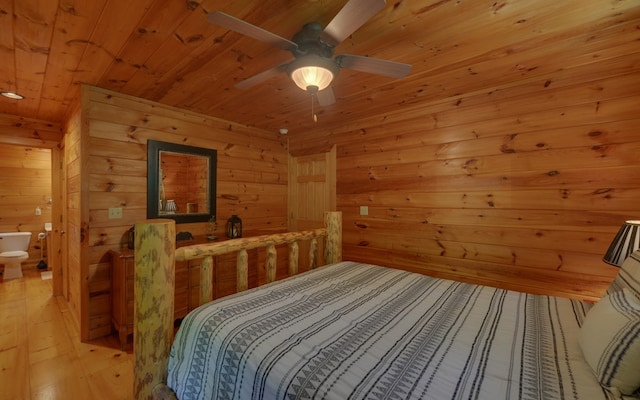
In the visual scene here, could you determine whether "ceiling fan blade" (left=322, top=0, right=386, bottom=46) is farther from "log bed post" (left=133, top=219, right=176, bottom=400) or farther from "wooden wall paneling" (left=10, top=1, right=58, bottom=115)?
"wooden wall paneling" (left=10, top=1, right=58, bottom=115)

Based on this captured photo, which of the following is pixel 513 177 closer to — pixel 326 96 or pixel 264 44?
pixel 326 96

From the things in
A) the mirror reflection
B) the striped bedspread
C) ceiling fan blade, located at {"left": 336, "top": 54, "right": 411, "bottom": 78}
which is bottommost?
the striped bedspread

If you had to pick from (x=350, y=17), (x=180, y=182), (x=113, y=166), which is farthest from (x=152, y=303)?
(x=180, y=182)

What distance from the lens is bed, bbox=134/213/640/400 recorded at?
2.60 ft

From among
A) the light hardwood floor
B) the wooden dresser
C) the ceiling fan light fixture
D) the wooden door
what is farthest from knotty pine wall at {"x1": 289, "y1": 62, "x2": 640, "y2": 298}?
the light hardwood floor

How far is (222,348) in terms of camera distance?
102 centimetres

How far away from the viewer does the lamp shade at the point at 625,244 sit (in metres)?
1.39

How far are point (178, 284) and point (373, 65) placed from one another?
8.50 feet

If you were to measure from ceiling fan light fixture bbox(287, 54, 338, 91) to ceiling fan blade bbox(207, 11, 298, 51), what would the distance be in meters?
0.09

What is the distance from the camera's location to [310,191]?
3.80m

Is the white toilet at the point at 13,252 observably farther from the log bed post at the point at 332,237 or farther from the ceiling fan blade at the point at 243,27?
the ceiling fan blade at the point at 243,27

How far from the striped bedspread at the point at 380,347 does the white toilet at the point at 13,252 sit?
4626 mm

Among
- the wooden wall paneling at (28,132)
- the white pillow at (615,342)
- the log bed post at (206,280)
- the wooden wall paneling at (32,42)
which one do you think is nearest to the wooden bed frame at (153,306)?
the log bed post at (206,280)

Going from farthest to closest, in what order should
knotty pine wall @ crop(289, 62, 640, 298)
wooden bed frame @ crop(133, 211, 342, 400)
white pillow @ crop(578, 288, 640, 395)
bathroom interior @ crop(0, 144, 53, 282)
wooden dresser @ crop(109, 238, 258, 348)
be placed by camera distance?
bathroom interior @ crop(0, 144, 53, 282)
wooden dresser @ crop(109, 238, 258, 348)
knotty pine wall @ crop(289, 62, 640, 298)
wooden bed frame @ crop(133, 211, 342, 400)
white pillow @ crop(578, 288, 640, 395)
